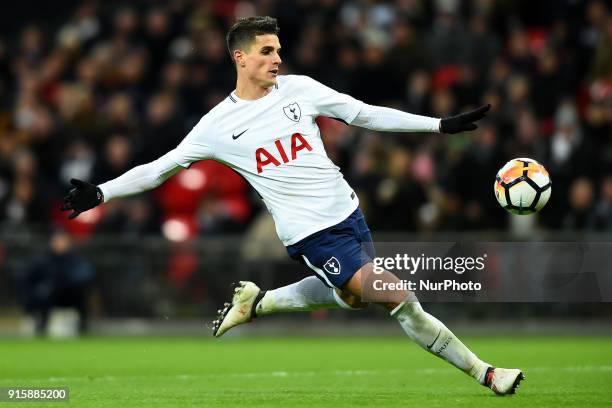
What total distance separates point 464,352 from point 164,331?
32.6 feet

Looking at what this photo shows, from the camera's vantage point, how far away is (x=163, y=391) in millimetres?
9500

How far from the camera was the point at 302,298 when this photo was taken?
9617mm

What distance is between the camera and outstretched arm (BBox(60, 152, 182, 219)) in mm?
8906

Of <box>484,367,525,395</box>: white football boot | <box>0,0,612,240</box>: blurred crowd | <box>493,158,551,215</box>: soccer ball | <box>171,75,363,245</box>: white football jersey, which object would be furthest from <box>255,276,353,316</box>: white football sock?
<box>0,0,612,240</box>: blurred crowd

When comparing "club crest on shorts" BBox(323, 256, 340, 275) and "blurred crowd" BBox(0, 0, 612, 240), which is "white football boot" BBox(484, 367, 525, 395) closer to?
"club crest on shorts" BBox(323, 256, 340, 275)

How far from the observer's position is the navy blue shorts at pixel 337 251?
8.79m

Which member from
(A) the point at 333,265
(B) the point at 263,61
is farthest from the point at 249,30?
(A) the point at 333,265

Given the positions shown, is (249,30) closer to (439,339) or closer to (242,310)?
(242,310)

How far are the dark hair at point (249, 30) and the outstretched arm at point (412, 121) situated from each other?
37.3 inches

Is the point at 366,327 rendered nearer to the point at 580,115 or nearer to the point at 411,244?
the point at 411,244

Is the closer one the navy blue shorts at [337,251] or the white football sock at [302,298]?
the navy blue shorts at [337,251]

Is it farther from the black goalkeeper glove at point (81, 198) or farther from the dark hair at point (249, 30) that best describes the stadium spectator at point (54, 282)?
the dark hair at point (249, 30)

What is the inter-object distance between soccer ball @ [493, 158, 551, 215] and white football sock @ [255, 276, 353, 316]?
1.46 metres

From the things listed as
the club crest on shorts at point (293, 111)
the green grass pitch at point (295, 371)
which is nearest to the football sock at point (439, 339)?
the green grass pitch at point (295, 371)
